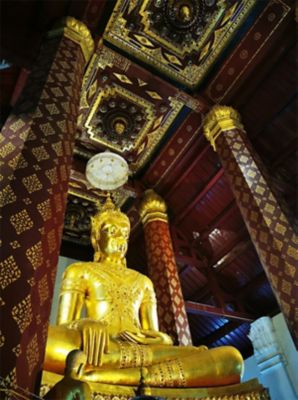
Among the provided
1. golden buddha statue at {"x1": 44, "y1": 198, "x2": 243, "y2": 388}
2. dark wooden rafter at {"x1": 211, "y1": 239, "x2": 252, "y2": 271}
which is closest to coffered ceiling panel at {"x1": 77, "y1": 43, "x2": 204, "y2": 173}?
dark wooden rafter at {"x1": 211, "y1": 239, "x2": 252, "y2": 271}

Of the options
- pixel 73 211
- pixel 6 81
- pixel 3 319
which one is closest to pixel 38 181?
pixel 3 319

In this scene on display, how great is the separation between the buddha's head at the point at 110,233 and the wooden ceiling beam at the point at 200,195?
2243mm

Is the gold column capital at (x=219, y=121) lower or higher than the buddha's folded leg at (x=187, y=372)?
higher

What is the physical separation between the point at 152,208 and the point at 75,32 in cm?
298

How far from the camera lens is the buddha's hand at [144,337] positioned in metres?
2.59

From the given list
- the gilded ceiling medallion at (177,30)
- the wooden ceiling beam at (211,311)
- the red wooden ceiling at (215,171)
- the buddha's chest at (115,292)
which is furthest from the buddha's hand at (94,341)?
the gilded ceiling medallion at (177,30)

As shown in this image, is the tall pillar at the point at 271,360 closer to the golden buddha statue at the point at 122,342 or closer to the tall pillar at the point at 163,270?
the tall pillar at the point at 163,270

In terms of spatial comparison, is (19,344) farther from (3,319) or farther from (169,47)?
(169,47)

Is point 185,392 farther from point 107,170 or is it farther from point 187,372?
point 107,170

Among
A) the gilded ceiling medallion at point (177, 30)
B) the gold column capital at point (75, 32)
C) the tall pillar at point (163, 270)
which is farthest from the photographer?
the tall pillar at point (163, 270)

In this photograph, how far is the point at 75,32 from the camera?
3.52 meters

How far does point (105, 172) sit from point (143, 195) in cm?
130

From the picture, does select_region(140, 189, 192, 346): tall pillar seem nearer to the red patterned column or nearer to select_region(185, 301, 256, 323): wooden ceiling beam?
select_region(185, 301, 256, 323): wooden ceiling beam

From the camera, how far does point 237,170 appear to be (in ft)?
13.4
